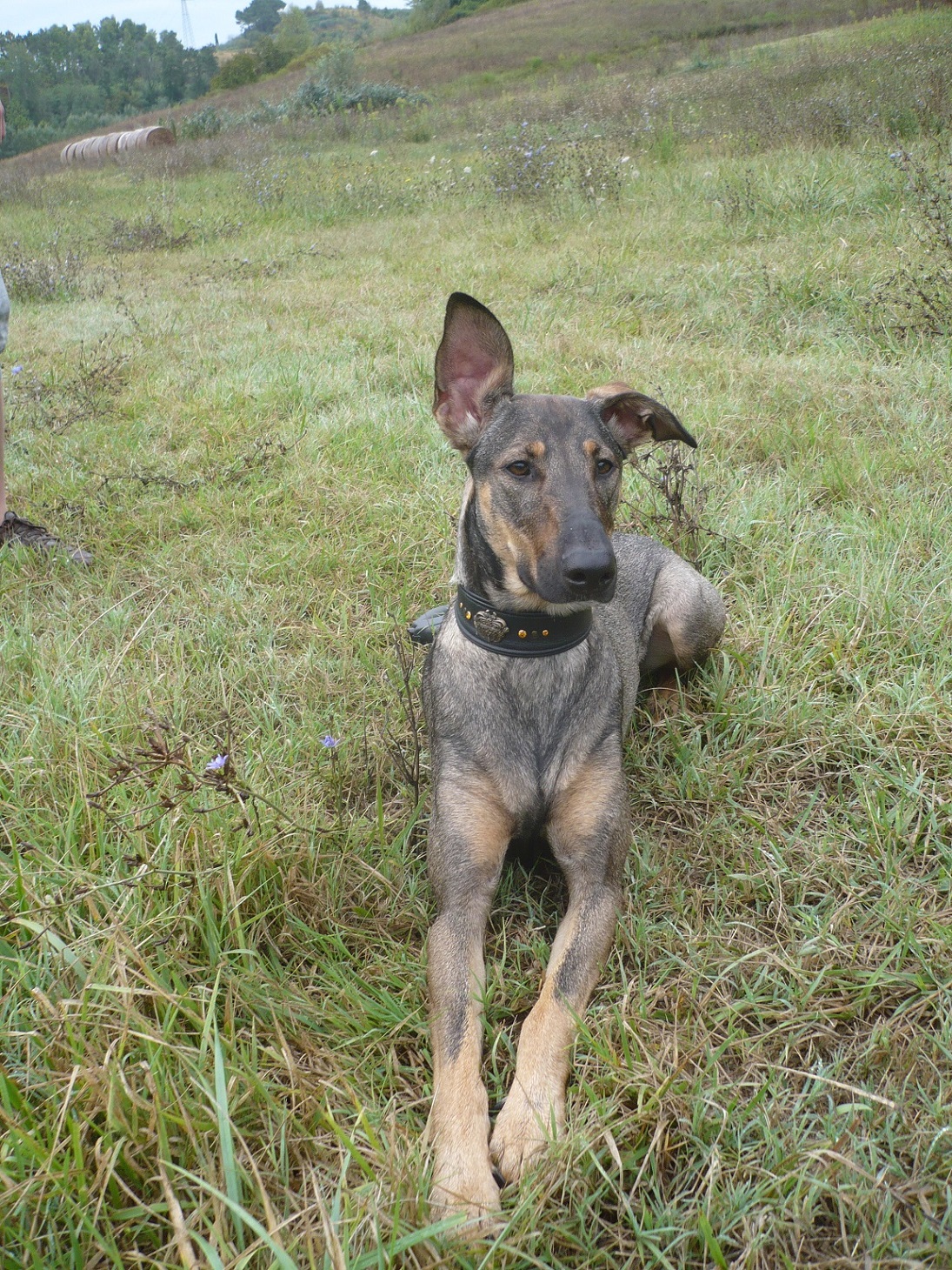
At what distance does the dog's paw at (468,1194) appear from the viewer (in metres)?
1.69

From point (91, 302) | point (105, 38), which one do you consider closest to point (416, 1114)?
point (91, 302)

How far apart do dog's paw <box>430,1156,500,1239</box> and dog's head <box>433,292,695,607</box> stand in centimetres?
130

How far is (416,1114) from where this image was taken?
2.03m

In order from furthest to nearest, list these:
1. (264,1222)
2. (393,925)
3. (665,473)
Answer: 1. (665,473)
2. (393,925)
3. (264,1222)

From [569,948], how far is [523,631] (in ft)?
2.80

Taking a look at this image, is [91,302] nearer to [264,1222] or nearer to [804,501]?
[804,501]

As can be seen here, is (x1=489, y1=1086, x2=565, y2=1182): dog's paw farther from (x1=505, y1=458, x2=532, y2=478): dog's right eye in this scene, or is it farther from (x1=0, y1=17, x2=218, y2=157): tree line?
(x1=0, y1=17, x2=218, y2=157): tree line

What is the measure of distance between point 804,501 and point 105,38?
261 feet

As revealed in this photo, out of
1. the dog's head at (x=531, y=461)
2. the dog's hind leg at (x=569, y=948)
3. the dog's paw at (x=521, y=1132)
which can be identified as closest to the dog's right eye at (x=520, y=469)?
the dog's head at (x=531, y=461)

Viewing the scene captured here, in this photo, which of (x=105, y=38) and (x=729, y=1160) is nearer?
(x=729, y=1160)

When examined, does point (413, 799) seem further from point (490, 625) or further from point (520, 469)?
point (520, 469)

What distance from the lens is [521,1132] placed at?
6.18 feet

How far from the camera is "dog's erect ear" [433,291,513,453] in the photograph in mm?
2721

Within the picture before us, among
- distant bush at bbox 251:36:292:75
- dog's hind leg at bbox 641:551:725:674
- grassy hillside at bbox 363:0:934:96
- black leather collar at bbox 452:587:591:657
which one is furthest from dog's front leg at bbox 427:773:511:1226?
distant bush at bbox 251:36:292:75
